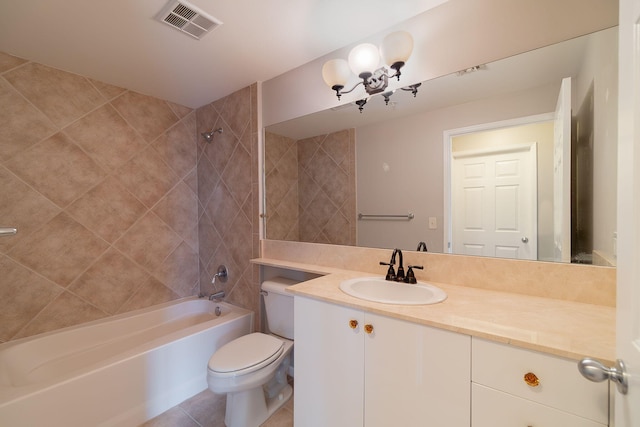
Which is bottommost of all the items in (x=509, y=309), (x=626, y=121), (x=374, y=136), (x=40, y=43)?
(x=509, y=309)

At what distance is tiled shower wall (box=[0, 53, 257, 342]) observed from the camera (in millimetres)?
1724

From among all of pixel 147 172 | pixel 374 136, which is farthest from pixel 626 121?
pixel 147 172

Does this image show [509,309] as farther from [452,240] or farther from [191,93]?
[191,93]

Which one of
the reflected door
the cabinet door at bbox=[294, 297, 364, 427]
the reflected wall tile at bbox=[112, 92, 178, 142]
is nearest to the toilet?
the cabinet door at bbox=[294, 297, 364, 427]

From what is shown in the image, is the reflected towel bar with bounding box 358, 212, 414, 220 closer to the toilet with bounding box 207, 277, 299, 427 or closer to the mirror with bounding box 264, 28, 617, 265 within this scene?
the mirror with bounding box 264, 28, 617, 265

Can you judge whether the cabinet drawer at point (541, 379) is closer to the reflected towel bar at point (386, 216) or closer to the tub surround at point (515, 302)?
the tub surround at point (515, 302)

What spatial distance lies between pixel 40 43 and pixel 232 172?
1.36 m

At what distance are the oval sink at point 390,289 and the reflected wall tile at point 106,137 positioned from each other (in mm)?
2141

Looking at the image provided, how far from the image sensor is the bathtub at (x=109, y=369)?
51.1 inches

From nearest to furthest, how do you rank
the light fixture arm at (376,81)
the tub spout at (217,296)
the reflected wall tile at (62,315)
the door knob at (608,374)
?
the door knob at (608,374)
the light fixture arm at (376,81)
the reflected wall tile at (62,315)
the tub spout at (217,296)

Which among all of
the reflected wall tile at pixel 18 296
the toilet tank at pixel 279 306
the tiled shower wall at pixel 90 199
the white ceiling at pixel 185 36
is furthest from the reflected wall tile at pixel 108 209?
the toilet tank at pixel 279 306

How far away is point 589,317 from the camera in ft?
2.91

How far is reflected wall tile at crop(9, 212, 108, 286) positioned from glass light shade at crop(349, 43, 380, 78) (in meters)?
2.29

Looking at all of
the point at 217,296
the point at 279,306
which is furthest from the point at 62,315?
the point at 279,306
